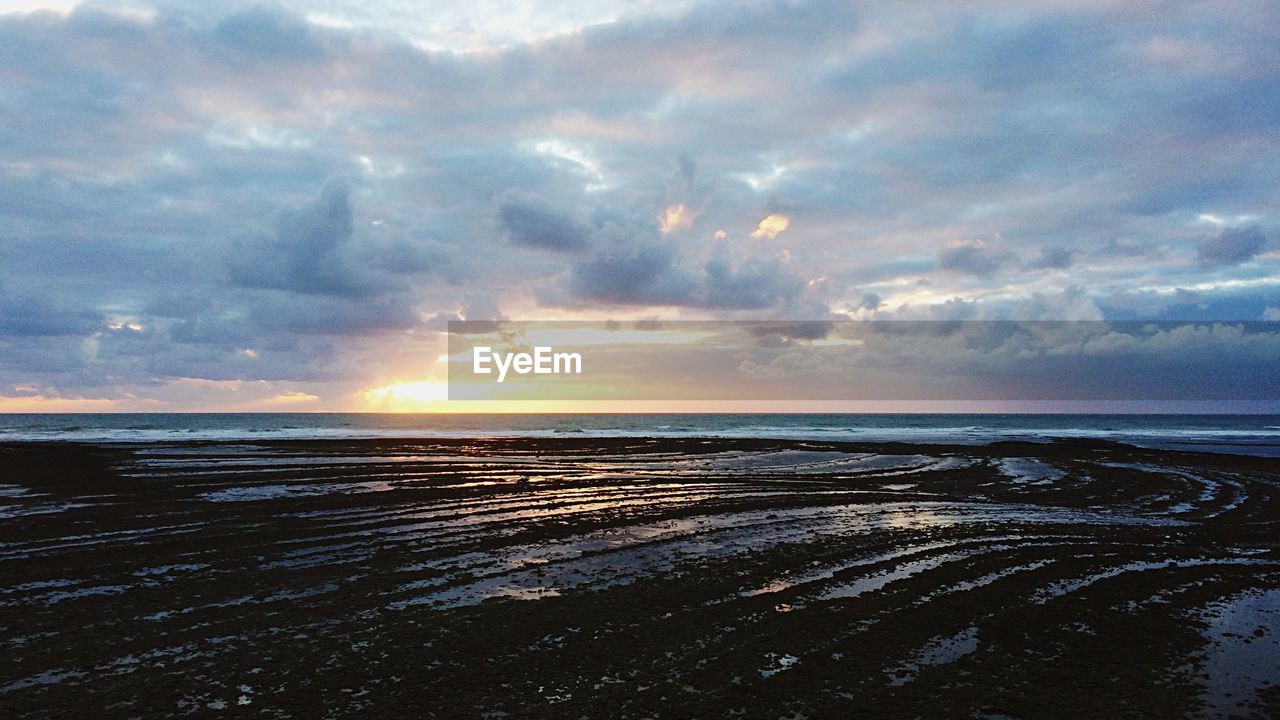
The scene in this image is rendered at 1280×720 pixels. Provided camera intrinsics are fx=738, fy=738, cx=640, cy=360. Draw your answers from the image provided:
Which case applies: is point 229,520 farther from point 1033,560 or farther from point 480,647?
point 1033,560

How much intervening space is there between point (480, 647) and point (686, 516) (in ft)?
42.3

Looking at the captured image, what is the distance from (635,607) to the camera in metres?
11.5

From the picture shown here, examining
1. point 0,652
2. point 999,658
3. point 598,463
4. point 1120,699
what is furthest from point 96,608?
point 598,463

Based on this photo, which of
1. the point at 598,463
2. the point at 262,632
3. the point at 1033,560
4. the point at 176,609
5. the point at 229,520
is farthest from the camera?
the point at 598,463

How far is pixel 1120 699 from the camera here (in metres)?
7.87

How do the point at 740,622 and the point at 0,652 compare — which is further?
the point at 740,622

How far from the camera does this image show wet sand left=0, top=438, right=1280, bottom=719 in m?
7.92

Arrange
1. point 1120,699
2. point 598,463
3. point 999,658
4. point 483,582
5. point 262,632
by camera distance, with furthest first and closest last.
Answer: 1. point 598,463
2. point 483,582
3. point 262,632
4. point 999,658
5. point 1120,699

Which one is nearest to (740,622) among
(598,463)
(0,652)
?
(0,652)

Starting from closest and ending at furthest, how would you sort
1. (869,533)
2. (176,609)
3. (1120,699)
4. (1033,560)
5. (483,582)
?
(1120,699), (176,609), (483,582), (1033,560), (869,533)

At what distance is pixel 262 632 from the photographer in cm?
1012

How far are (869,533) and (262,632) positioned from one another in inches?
540

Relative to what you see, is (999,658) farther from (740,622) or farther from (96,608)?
(96,608)

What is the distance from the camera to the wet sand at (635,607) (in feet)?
26.0
